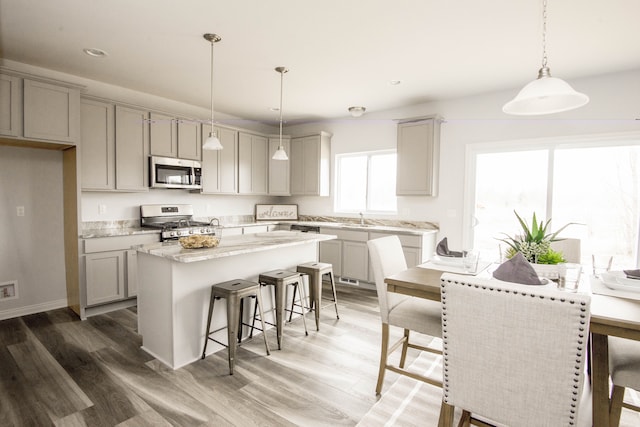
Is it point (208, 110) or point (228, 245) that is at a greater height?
point (208, 110)

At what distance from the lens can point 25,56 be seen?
3.14 metres

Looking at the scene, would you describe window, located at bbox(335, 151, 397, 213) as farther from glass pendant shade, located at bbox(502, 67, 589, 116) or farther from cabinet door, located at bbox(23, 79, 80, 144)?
cabinet door, located at bbox(23, 79, 80, 144)

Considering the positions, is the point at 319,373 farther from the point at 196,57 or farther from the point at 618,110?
the point at 618,110

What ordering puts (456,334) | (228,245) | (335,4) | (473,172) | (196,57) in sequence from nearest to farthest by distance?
1. (456,334)
2. (335,4)
3. (228,245)
4. (196,57)
5. (473,172)

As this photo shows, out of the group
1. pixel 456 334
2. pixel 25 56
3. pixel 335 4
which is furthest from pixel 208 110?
pixel 456 334

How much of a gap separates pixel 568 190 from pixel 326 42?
3.14 metres

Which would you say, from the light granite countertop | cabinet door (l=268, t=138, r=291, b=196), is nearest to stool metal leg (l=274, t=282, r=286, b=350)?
the light granite countertop

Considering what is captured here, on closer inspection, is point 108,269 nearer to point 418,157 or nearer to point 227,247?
point 227,247

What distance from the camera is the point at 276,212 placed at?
19.1ft

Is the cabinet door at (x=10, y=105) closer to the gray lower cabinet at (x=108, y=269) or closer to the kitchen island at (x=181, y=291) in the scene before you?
the gray lower cabinet at (x=108, y=269)

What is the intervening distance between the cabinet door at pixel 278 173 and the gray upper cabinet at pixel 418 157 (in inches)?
80.7

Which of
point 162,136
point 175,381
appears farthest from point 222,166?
point 175,381

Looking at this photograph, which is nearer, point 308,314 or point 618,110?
point 618,110

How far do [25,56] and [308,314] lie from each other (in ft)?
12.6
